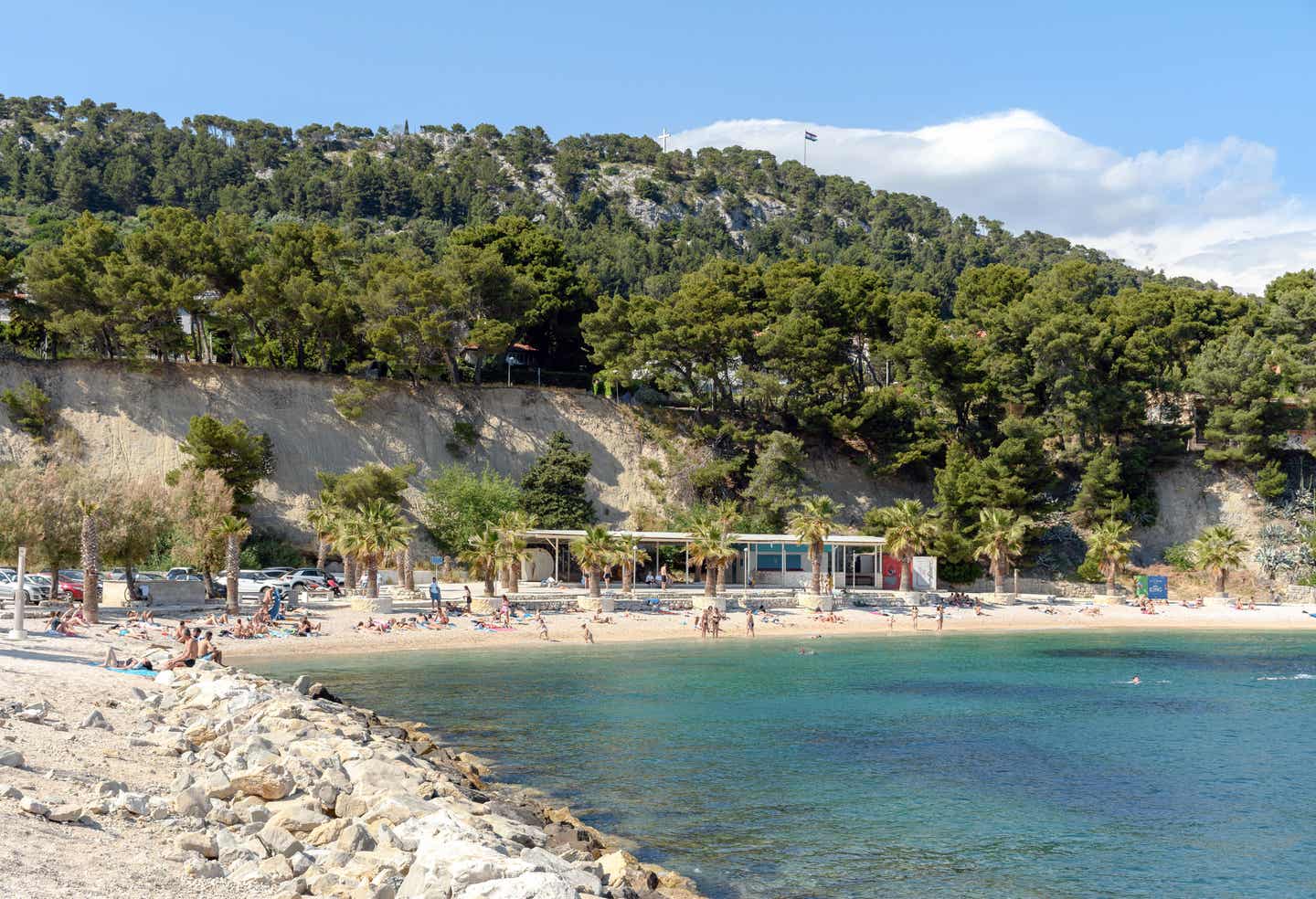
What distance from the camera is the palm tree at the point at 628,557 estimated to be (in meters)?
42.9

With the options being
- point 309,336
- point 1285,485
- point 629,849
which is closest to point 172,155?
point 309,336

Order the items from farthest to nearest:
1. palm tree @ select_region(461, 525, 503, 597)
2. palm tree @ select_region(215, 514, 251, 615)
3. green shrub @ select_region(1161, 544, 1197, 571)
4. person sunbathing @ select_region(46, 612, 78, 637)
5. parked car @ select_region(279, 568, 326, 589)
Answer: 1. green shrub @ select_region(1161, 544, 1197, 571)
2. parked car @ select_region(279, 568, 326, 589)
3. palm tree @ select_region(461, 525, 503, 597)
4. palm tree @ select_region(215, 514, 251, 615)
5. person sunbathing @ select_region(46, 612, 78, 637)

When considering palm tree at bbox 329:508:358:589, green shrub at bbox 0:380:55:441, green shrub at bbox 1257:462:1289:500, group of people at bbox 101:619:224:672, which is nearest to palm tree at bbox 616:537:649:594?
palm tree at bbox 329:508:358:589

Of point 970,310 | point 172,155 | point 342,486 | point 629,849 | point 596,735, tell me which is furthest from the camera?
point 172,155

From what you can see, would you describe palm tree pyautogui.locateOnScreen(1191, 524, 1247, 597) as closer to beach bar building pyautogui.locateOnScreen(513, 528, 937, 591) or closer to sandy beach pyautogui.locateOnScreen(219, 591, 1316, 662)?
sandy beach pyautogui.locateOnScreen(219, 591, 1316, 662)

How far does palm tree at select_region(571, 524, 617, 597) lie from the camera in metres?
42.3

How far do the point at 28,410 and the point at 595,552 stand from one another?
26.2 metres

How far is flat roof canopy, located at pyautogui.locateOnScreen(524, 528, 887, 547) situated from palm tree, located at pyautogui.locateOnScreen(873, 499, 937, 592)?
805 millimetres

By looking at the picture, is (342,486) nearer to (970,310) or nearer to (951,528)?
(951,528)

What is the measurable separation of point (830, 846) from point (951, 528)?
39.9 metres

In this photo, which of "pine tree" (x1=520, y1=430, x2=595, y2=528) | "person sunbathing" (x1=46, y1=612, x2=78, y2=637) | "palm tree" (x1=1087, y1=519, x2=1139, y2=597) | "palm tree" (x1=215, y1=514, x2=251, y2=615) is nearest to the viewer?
"person sunbathing" (x1=46, y1=612, x2=78, y2=637)

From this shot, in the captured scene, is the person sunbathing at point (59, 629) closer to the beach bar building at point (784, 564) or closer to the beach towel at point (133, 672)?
the beach towel at point (133, 672)

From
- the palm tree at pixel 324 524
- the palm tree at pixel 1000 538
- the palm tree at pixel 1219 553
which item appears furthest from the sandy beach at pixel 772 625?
the palm tree at pixel 324 524

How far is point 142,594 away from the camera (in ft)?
119
